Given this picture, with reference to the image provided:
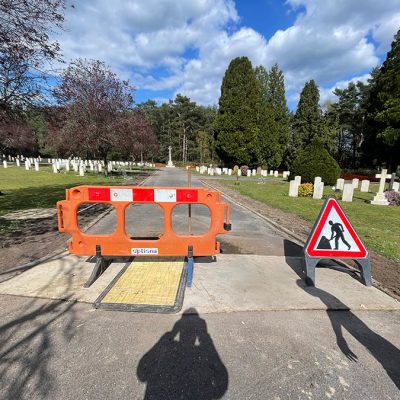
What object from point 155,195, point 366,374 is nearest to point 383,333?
point 366,374

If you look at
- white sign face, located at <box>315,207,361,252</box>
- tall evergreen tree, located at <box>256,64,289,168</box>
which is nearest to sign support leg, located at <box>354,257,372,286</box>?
white sign face, located at <box>315,207,361,252</box>

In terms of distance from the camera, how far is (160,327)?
2828 mm

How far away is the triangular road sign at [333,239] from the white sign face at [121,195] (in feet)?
9.55

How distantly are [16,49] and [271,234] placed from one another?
8612 millimetres

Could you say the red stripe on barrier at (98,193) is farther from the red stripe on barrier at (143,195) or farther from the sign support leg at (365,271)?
the sign support leg at (365,271)

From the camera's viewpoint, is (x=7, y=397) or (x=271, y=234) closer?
(x=7, y=397)

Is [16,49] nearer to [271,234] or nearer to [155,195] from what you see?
[155,195]

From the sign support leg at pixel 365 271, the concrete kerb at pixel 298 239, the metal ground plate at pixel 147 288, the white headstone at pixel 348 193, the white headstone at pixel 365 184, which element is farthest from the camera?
the white headstone at pixel 365 184

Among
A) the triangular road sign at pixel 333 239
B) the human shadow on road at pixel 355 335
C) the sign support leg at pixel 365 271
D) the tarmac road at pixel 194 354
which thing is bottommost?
the human shadow on road at pixel 355 335

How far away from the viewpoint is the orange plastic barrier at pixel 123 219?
4098 mm

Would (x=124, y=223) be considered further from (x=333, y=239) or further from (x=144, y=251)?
(x=333, y=239)

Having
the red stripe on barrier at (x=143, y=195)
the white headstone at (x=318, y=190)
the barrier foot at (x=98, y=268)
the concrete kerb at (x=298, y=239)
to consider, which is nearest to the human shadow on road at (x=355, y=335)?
the concrete kerb at (x=298, y=239)

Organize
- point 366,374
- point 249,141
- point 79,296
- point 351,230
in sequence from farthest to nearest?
point 249,141, point 351,230, point 79,296, point 366,374

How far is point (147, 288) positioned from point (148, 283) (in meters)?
0.15
